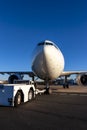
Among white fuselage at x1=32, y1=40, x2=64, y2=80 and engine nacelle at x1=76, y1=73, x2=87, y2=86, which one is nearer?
white fuselage at x1=32, y1=40, x2=64, y2=80

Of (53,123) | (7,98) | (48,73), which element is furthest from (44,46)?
(53,123)

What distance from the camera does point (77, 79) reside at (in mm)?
23188

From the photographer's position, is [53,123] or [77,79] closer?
[53,123]

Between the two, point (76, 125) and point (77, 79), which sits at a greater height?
point (77, 79)

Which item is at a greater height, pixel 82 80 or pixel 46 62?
pixel 46 62

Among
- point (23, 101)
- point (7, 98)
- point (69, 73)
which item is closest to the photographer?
point (7, 98)

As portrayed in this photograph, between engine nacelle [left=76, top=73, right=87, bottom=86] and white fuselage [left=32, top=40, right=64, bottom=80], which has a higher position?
white fuselage [left=32, top=40, right=64, bottom=80]

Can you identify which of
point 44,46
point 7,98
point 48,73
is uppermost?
point 44,46

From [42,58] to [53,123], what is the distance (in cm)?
963

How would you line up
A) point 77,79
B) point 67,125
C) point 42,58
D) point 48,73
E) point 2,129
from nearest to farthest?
point 2,129
point 67,125
point 42,58
point 48,73
point 77,79

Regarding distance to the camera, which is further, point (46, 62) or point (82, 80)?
point (82, 80)

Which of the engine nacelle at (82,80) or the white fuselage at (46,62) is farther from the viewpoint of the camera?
the engine nacelle at (82,80)

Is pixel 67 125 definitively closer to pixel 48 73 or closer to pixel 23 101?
pixel 23 101

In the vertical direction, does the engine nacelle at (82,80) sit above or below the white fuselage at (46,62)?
below
